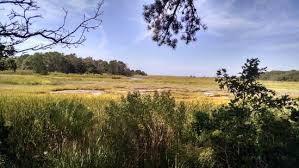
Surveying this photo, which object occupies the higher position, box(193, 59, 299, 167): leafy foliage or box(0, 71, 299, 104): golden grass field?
box(193, 59, 299, 167): leafy foliage

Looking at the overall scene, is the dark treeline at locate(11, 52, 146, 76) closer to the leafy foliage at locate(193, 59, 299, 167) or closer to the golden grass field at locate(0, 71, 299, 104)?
the golden grass field at locate(0, 71, 299, 104)

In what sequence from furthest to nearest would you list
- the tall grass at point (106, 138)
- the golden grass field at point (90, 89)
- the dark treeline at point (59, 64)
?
the dark treeline at point (59, 64)
the golden grass field at point (90, 89)
the tall grass at point (106, 138)

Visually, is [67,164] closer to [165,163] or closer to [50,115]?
[165,163]

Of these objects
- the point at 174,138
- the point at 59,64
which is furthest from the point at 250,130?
the point at 59,64

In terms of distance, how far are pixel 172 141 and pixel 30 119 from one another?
387cm

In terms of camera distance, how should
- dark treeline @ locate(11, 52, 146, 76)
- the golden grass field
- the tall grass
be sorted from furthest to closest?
dark treeline @ locate(11, 52, 146, 76) → the golden grass field → the tall grass

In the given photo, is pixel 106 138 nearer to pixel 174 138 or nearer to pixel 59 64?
pixel 174 138

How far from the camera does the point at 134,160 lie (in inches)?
400

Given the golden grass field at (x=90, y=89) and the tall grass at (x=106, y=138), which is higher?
the tall grass at (x=106, y=138)

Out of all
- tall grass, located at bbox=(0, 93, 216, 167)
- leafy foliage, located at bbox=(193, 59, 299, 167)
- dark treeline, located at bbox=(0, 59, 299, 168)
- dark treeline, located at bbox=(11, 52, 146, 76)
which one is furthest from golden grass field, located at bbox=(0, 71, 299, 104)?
dark treeline, located at bbox=(11, 52, 146, 76)

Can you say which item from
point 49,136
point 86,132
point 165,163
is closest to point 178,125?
point 165,163

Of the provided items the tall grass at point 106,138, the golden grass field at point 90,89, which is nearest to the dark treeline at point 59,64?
the golden grass field at point 90,89

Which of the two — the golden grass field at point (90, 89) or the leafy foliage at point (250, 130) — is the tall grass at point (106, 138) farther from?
the golden grass field at point (90, 89)

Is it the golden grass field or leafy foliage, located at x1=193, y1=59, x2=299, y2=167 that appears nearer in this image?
leafy foliage, located at x1=193, y1=59, x2=299, y2=167
